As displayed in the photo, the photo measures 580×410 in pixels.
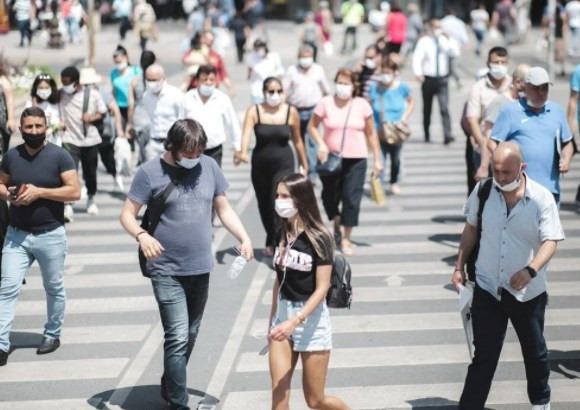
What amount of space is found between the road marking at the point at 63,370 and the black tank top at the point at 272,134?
3.39 m

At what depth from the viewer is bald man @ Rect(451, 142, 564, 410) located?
266 inches

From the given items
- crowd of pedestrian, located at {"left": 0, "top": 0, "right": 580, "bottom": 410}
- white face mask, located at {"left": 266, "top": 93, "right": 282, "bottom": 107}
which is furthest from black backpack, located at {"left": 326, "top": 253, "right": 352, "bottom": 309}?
white face mask, located at {"left": 266, "top": 93, "right": 282, "bottom": 107}

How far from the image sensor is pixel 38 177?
325 inches

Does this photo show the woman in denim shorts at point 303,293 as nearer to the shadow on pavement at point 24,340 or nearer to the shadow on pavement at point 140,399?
the shadow on pavement at point 140,399

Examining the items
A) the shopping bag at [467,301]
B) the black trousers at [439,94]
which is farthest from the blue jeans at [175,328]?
the black trousers at [439,94]

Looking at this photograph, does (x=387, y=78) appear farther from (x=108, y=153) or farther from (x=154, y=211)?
(x=154, y=211)

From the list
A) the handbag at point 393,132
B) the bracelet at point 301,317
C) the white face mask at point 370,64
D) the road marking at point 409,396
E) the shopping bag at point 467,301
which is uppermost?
the bracelet at point 301,317

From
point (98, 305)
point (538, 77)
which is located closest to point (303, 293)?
point (538, 77)

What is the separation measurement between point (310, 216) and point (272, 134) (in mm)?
4942

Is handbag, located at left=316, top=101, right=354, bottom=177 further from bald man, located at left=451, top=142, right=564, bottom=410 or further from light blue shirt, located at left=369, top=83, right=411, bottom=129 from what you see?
bald man, located at left=451, top=142, right=564, bottom=410

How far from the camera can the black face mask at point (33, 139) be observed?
27.2 ft

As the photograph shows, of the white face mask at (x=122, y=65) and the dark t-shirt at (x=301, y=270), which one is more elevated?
the dark t-shirt at (x=301, y=270)

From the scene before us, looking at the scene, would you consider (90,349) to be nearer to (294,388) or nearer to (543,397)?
(294,388)

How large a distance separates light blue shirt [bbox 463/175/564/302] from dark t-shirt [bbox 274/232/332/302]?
1.07 m
